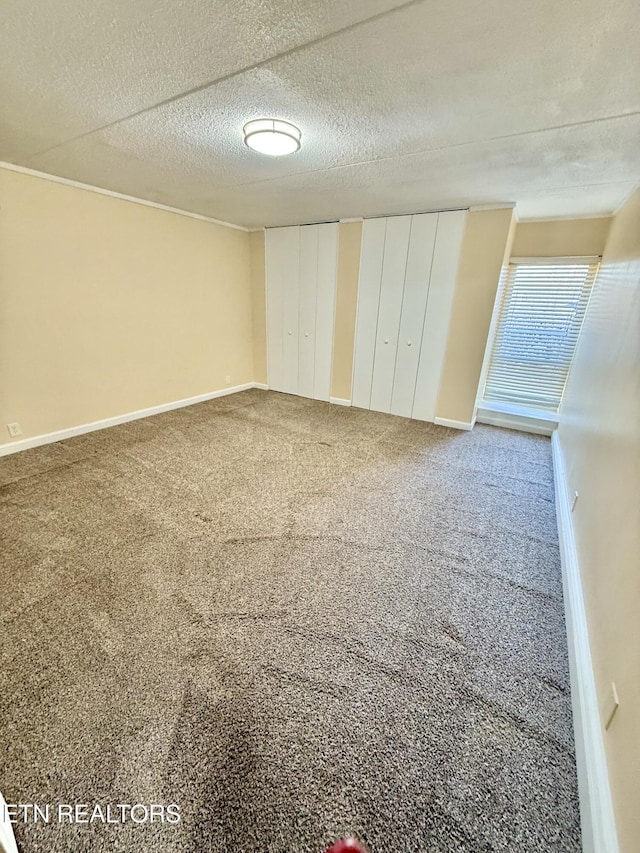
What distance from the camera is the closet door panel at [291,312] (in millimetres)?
4569

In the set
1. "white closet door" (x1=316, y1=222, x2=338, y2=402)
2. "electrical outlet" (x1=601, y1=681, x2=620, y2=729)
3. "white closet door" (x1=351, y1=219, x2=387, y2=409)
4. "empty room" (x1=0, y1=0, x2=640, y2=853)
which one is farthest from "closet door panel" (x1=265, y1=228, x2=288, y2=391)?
"electrical outlet" (x1=601, y1=681, x2=620, y2=729)

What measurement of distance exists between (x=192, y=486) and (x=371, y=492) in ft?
4.69

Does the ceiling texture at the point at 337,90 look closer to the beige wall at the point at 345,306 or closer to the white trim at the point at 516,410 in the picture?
the beige wall at the point at 345,306

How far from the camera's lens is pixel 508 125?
1780 mm

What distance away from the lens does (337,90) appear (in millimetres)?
1553

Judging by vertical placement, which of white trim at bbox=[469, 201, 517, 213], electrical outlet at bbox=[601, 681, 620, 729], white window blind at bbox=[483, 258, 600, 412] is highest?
white trim at bbox=[469, 201, 517, 213]

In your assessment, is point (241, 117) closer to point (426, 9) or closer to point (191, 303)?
point (426, 9)

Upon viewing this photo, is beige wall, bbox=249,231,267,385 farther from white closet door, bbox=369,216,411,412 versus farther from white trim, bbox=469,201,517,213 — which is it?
white trim, bbox=469,201,517,213

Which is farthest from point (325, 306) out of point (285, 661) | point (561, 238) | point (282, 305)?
point (285, 661)

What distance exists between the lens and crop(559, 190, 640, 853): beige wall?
0.94m

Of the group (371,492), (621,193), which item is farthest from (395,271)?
(371,492)

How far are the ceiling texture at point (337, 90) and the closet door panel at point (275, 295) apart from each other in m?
1.92

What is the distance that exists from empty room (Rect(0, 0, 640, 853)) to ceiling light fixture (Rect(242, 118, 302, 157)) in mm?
22

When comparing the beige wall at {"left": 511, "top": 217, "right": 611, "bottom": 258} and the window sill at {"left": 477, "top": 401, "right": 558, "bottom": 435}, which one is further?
the window sill at {"left": 477, "top": 401, "right": 558, "bottom": 435}
